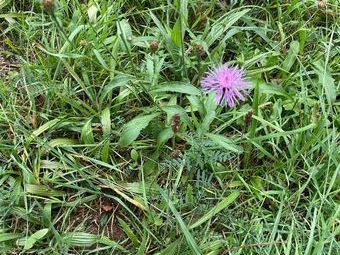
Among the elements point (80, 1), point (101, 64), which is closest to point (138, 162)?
point (101, 64)

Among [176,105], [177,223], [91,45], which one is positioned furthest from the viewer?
[91,45]

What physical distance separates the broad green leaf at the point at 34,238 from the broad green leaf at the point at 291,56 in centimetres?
109

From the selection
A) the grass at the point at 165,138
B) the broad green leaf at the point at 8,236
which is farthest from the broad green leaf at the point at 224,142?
the broad green leaf at the point at 8,236

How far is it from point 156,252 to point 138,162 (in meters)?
0.34

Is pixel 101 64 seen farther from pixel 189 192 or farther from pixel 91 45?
pixel 189 192

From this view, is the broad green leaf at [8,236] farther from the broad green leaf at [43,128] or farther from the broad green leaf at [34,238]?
the broad green leaf at [43,128]

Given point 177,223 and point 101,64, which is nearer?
point 177,223

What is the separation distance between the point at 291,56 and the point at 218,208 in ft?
2.38

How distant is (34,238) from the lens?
2.02 m

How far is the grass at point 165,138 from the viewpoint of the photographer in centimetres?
204

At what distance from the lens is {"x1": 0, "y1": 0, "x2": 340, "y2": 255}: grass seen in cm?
204

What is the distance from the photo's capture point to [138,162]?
219 cm

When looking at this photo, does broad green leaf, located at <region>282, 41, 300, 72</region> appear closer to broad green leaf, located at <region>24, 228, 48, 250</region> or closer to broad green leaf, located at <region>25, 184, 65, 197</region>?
broad green leaf, located at <region>25, 184, 65, 197</region>

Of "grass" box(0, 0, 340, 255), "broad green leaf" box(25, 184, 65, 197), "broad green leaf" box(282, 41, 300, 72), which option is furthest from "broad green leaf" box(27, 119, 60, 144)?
"broad green leaf" box(282, 41, 300, 72)
